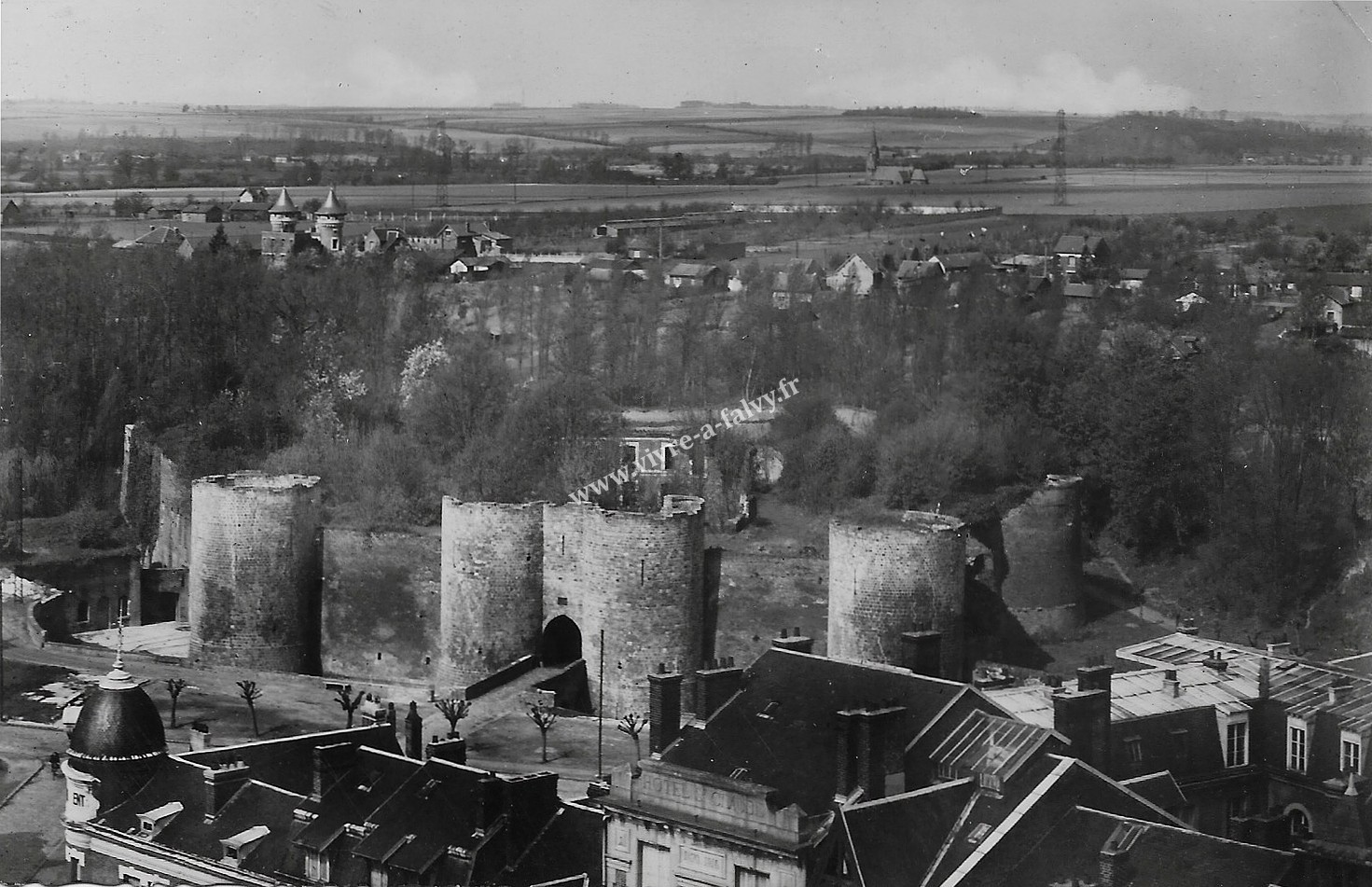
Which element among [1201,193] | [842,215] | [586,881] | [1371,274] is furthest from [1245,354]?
[586,881]

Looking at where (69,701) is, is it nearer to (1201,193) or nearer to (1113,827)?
(1113,827)

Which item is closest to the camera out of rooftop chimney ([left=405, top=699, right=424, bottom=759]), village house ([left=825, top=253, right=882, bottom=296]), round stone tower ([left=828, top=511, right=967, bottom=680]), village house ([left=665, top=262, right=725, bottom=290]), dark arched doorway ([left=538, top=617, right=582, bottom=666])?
rooftop chimney ([left=405, top=699, right=424, bottom=759])

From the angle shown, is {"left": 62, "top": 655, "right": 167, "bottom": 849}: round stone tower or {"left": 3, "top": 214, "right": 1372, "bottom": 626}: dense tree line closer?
{"left": 62, "top": 655, "right": 167, "bottom": 849}: round stone tower

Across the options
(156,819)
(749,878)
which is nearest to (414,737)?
(156,819)

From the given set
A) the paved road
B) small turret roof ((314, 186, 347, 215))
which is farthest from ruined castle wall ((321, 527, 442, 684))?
small turret roof ((314, 186, 347, 215))

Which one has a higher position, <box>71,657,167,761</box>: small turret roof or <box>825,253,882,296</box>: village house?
<box>825,253,882,296</box>: village house

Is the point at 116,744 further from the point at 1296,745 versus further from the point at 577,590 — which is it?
the point at 1296,745

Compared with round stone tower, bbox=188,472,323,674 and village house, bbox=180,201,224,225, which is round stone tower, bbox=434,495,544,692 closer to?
round stone tower, bbox=188,472,323,674
